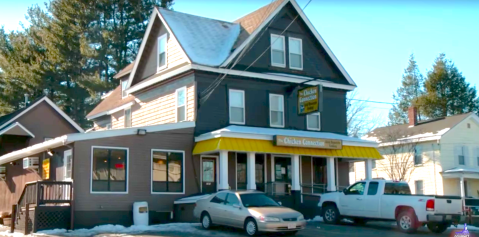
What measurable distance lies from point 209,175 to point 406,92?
52.0 m

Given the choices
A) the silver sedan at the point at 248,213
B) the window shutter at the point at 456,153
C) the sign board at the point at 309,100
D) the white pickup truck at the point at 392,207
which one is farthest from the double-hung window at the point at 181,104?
the window shutter at the point at 456,153

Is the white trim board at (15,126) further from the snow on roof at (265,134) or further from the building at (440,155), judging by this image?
the building at (440,155)

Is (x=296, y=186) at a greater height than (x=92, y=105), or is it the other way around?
(x=92, y=105)

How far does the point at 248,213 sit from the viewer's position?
1967 centimetres

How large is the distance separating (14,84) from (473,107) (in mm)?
47785

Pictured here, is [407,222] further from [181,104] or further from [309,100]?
[181,104]

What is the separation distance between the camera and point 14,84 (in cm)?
5503

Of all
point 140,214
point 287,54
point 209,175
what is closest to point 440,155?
point 287,54

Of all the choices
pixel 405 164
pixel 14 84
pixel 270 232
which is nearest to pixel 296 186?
pixel 270 232

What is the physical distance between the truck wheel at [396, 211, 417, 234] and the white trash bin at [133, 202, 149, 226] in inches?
383

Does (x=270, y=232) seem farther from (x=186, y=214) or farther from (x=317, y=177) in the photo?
(x=317, y=177)

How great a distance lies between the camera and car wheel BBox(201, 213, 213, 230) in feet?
70.6

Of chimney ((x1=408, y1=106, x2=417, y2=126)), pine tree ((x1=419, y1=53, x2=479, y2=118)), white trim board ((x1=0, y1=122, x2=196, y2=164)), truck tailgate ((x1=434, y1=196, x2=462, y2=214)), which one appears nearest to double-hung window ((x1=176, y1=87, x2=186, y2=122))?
white trim board ((x1=0, y1=122, x2=196, y2=164))

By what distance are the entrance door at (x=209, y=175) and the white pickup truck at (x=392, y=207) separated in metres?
5.20
